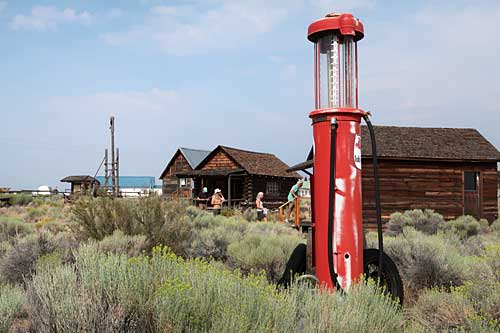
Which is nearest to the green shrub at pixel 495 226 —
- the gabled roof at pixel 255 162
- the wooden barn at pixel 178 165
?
the gabled roof at pixel 255 162

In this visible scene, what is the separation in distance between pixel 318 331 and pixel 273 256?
4543 mm

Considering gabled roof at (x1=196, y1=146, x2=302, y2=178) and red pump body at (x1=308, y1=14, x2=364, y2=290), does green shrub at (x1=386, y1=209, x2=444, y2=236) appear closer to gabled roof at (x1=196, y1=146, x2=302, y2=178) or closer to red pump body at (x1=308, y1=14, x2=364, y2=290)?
red pump body at (x1=308, y1=14, x2=364, y2=290)

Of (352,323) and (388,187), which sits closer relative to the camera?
(352,323)

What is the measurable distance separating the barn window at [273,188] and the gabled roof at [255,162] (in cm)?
83

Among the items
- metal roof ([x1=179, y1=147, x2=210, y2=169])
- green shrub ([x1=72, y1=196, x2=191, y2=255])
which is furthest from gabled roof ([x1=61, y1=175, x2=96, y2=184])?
green shrub ([x1=72, y1=196, x2=191, y2=255])

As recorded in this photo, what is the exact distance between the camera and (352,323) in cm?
319

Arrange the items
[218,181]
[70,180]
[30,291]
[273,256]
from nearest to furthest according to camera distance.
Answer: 1. [30,291]
2. [273,256]
3. [218,181]
4. [70,180]

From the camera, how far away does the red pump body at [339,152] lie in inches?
180

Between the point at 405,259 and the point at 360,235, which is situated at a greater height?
the point at 360,235

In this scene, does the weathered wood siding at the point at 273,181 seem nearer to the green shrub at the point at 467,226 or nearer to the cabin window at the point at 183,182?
the cabin window at the point at 183,182

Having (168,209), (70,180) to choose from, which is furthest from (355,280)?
(70,180)

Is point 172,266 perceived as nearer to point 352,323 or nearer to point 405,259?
point 352,323

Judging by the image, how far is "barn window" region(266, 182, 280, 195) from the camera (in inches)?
1367

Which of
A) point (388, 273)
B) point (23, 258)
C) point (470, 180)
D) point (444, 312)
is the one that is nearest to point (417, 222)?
point (470, 180)
